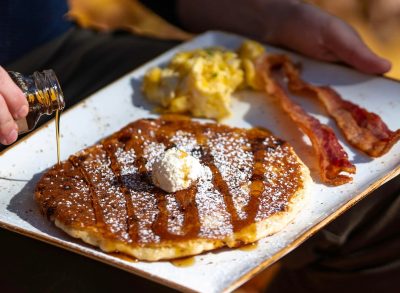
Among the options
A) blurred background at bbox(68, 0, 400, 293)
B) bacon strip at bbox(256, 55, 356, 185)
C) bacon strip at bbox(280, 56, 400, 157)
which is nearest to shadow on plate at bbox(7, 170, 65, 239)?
bacon strip at bbox(256, 55, 356, 185)

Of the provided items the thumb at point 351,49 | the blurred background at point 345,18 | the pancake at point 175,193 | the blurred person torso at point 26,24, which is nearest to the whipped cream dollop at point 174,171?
the pancake at point 175,193

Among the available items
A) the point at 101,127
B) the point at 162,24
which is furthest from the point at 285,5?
the point at 162,24

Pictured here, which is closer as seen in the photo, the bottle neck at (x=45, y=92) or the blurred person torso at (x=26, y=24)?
the bottle neck at (x=45, y=92)

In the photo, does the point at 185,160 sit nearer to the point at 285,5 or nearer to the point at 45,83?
the point at 45,83

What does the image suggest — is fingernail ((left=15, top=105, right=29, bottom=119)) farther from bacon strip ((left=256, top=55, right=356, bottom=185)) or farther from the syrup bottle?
bacon strip ((left=256, top=55, right=356, bottom=185))

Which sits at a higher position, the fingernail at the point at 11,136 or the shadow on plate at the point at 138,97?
the fingernail at the point at 11,136

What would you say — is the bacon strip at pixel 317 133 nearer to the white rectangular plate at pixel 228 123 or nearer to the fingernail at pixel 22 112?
the white rectangular plate at pixel 228 123

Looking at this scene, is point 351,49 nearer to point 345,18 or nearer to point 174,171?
point 174,171

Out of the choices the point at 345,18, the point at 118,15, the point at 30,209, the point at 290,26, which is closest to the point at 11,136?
the point at 30,209
